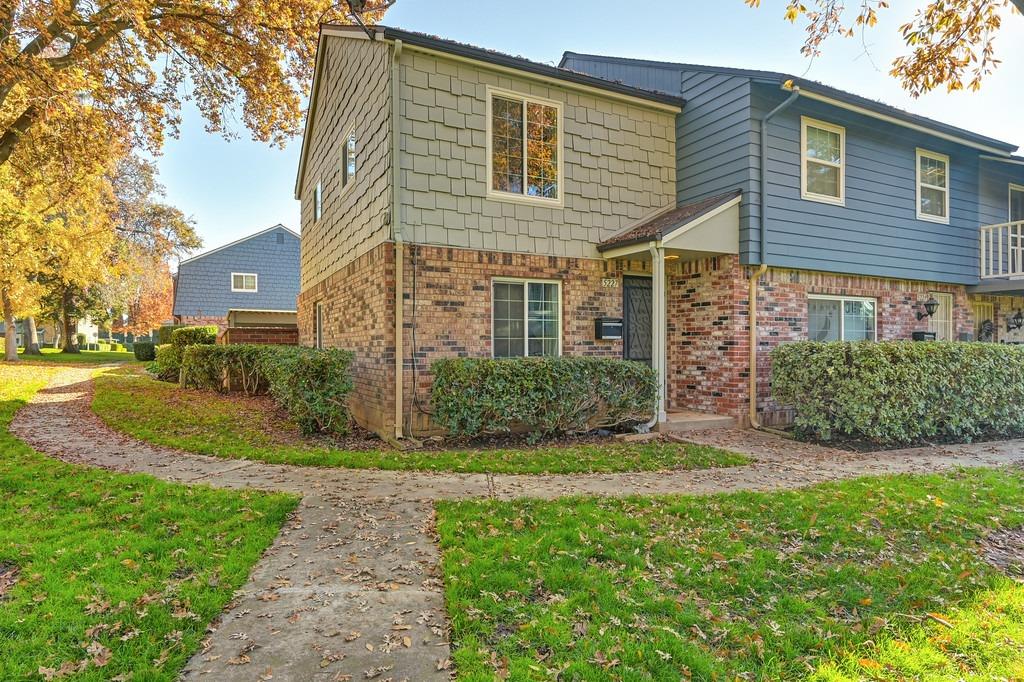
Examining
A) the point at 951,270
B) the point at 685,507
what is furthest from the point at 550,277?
the point at 951,270

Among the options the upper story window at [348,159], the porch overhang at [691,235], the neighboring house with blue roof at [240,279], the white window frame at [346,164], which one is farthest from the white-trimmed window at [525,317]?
the neighboring house with blue roof at [240,279]

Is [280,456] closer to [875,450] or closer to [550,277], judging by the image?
[550,277]

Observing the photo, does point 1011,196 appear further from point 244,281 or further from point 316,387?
point 244,281

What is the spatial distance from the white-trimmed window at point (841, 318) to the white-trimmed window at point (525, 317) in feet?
16.0

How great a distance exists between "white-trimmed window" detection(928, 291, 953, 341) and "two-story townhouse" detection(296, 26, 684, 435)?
686 cm

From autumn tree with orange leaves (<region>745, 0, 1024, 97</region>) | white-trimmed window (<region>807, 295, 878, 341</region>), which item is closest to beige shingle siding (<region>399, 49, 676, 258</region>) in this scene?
autumn tree with orange leaves (<region>745, 0, 1024, 97</region>)

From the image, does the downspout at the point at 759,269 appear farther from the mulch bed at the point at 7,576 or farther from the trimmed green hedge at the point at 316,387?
the mulch bed at the point at 7,576

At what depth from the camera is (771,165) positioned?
910 cm

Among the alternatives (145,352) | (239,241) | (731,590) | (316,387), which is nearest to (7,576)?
(316,387)

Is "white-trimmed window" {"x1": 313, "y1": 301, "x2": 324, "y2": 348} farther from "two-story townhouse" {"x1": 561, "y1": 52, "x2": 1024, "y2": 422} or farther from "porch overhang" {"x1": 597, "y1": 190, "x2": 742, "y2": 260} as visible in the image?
"two-story townhouse" {"x1": 561, "y1": 52, "x2": 1024, "y2": 422}

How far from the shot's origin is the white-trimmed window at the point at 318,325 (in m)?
12.6

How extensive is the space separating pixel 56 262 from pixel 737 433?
24.1 metres

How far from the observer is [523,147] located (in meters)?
8.66

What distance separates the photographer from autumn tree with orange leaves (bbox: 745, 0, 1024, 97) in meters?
6.23
